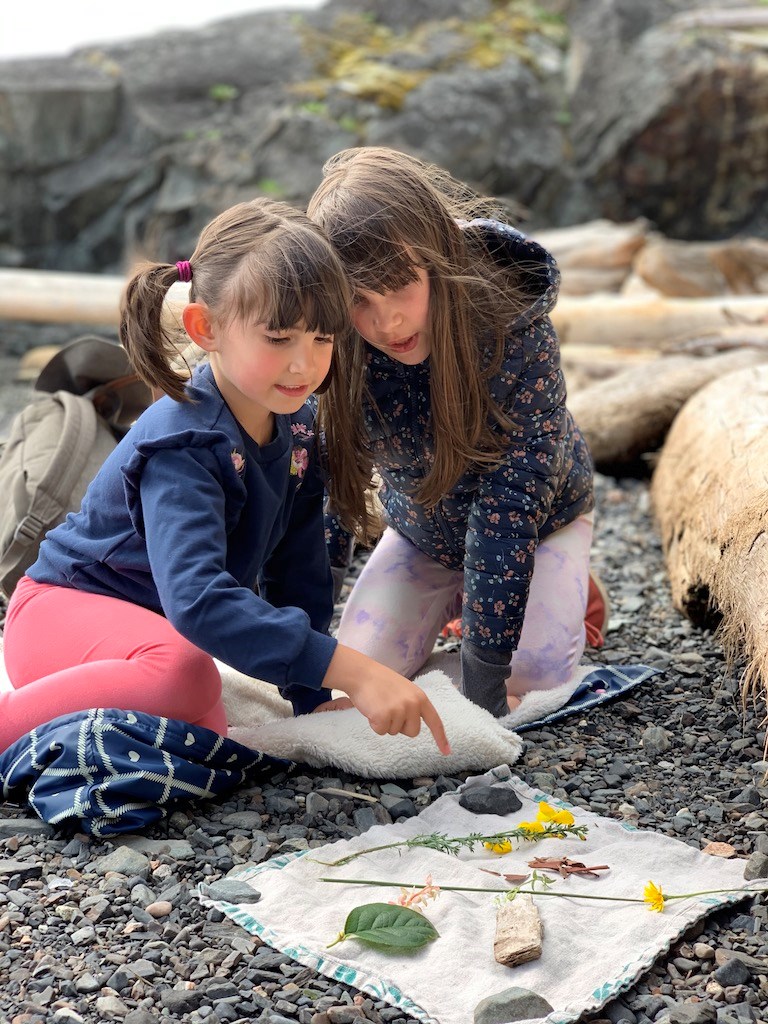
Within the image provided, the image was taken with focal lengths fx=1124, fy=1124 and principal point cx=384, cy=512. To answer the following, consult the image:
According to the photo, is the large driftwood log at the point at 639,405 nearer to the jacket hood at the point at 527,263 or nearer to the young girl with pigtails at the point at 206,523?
the jacket hood at the point at 527,263

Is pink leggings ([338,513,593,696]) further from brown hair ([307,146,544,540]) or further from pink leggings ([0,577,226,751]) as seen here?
pink leggings ([0,577,226,751])

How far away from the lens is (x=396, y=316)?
2057mm

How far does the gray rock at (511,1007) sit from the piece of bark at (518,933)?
0.08 meters

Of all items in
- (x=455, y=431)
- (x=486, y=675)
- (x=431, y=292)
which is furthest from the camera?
(x=486, y=675)

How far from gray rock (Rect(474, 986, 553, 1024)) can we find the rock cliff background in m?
6.78

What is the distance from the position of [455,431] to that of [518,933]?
1004 mm

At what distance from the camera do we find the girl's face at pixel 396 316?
204 cm

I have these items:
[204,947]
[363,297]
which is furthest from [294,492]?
[204,947]

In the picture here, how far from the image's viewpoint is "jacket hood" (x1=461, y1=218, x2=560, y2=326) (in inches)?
88.9

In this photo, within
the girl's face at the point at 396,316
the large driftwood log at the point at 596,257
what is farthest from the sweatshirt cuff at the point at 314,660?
the large driftwood log at the point at 596,257

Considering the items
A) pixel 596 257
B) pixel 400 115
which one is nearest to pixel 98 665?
pixel 596 257

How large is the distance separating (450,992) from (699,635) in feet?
5.28

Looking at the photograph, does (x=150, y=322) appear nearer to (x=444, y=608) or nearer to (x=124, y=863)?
(x=124, y=863)

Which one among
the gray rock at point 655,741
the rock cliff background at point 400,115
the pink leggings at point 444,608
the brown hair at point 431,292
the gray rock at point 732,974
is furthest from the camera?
the rock cliff background at point 400,115
